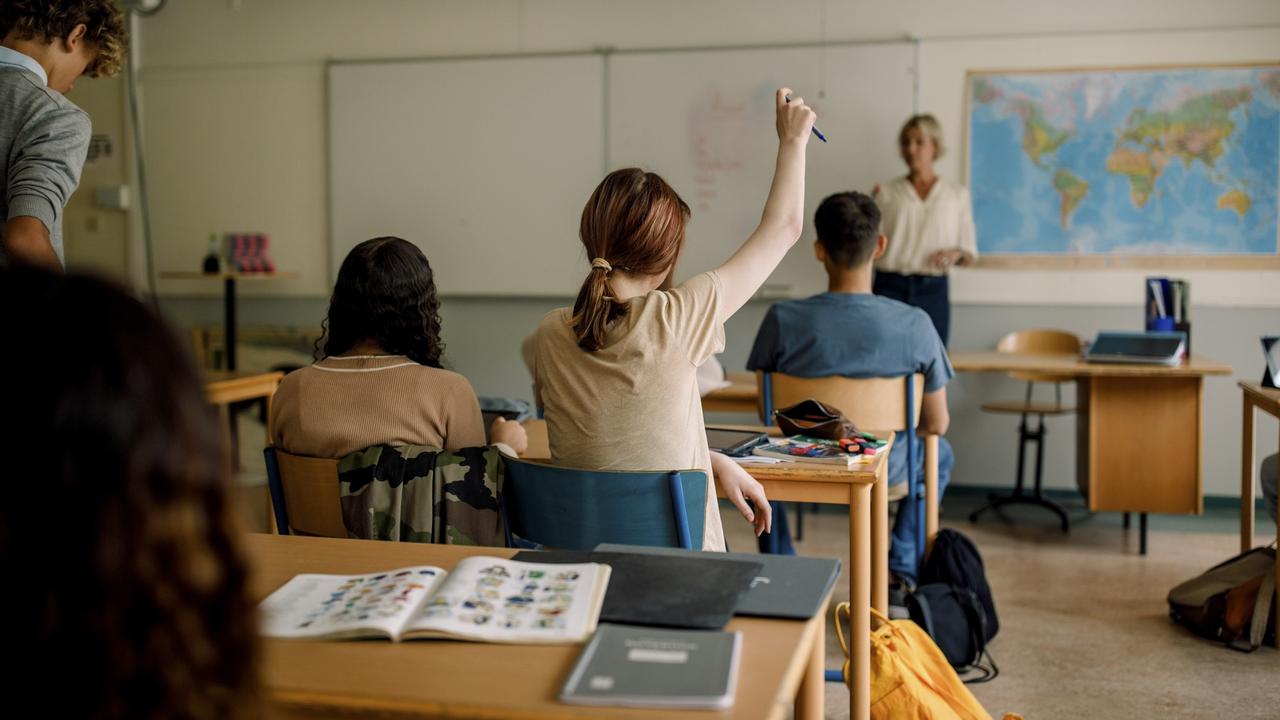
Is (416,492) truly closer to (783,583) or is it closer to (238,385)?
(783,583)

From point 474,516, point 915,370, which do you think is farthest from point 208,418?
point 915,370

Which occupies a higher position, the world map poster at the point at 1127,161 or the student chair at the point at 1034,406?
the world map poster at the point at 1127,161

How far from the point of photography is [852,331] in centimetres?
305

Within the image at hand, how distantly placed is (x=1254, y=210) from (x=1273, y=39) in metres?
0.73

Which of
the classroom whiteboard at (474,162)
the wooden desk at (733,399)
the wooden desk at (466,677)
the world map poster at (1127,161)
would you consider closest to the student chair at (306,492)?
the wooden desk at (466,677)

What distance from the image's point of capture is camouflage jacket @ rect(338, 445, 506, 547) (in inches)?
72.6

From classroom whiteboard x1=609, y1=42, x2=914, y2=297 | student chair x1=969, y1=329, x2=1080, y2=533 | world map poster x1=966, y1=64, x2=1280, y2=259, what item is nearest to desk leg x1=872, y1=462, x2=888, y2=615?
student chair x1=969, y1=329, x2=1080, y2=533

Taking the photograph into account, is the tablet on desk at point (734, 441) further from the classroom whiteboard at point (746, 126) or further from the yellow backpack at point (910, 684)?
the classroom whiteboard at point (746, 126)

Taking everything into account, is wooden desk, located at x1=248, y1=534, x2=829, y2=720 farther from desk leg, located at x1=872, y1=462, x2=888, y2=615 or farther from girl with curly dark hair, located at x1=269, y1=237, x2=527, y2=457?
desk leg, located at x1=872, y1=462, x2=888, y2=615

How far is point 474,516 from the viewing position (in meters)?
1.88

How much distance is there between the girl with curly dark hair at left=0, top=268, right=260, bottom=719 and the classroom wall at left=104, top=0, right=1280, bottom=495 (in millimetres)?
4791

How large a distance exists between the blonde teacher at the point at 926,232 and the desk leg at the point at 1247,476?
1413 millimetres

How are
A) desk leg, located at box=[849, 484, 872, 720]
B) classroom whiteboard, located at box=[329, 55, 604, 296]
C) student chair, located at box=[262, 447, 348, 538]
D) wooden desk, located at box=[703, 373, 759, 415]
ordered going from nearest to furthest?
student chair, located at box=[262, 447, 348, 538] → desk leg, located at box=[849, 484, 872, 720] → wooden desk, located at box=[703, 373, 759, 415] → classroom whiteboard, located at box=[329, 55, 604, 296]

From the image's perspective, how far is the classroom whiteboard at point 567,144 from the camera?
516cm
